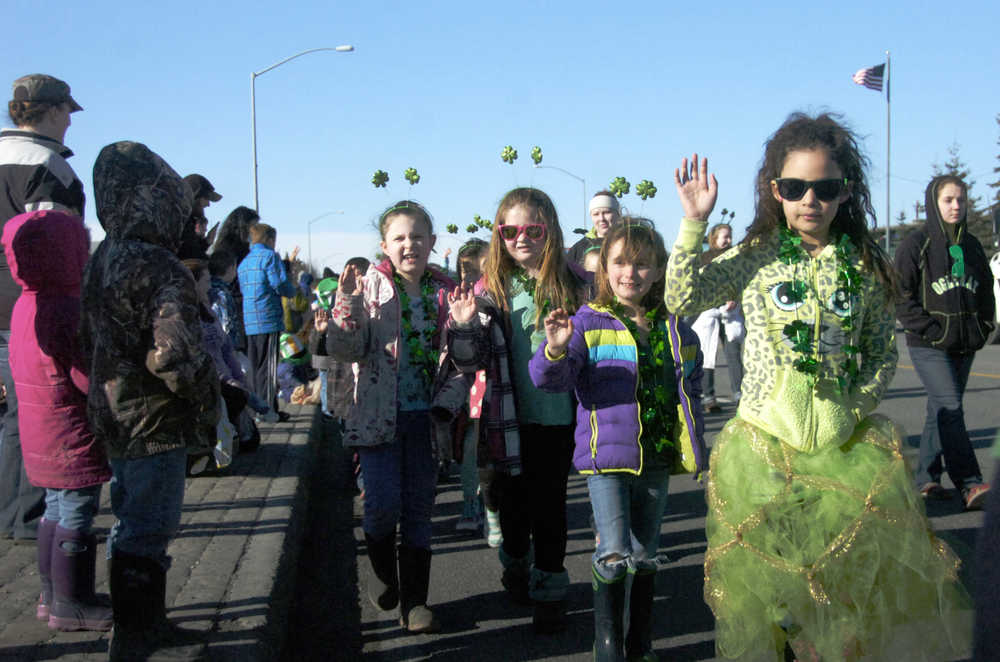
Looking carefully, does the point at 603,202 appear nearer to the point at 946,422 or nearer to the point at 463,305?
the point at 946,422

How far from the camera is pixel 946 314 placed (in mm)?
6391

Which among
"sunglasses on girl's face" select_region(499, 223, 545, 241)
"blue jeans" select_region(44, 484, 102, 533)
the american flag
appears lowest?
"blue jeans" select_region(44, 484, 102, 533)

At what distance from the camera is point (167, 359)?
131 inches

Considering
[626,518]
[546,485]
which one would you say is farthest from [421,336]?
[626,518]

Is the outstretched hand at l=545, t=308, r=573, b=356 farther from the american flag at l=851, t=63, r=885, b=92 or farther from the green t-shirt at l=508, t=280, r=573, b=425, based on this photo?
the american flag at l=851, t=63, r=885, b=92

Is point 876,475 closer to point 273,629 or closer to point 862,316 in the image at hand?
point 862,316

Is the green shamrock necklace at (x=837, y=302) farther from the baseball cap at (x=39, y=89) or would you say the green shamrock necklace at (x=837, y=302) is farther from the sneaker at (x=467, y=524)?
the baseball cap at (x=39, y=89)

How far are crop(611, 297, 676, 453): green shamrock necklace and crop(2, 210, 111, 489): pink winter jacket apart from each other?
2257mm

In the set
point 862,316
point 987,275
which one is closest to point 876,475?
point 862,316

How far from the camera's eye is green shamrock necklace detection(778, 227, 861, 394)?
3.37 m

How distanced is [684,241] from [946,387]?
3.89 m

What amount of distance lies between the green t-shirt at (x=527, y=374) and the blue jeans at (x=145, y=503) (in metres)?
1.71

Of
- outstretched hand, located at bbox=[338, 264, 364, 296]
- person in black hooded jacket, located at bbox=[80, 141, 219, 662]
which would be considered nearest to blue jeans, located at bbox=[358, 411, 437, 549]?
outstretched hand, located at bbox=[338, 264, 364, 296]

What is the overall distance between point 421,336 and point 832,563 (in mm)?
2218
